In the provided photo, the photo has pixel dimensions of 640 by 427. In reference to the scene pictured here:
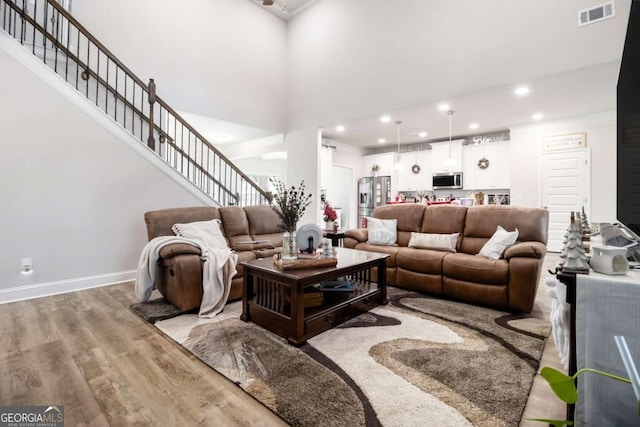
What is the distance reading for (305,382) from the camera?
173 cm

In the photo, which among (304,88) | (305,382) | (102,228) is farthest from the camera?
(304,88)

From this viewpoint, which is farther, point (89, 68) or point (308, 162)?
point (308, 162)

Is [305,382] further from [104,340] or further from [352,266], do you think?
[104,340]

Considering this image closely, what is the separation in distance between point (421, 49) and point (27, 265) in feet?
19.0

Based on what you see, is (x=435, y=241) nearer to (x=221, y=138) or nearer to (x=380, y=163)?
(x=380, y=163)

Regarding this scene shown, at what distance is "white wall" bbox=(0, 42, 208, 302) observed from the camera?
3193 millimetres

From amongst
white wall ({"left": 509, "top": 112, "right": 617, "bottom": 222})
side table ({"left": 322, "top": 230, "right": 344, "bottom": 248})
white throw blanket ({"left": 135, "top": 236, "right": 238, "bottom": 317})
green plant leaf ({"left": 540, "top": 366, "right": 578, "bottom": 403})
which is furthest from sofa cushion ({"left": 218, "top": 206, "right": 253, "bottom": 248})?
white wall ({"left": 509, "top": 112, "right": 617, "bottom": 222})

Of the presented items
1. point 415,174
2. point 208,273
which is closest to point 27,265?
point 208,273

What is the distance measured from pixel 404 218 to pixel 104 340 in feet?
11.3

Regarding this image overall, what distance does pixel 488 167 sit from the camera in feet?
22.8

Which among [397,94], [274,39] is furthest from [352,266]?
[274,39]

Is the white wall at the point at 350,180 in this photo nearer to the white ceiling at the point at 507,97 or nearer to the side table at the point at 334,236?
the white ceiling at the point at 507,97

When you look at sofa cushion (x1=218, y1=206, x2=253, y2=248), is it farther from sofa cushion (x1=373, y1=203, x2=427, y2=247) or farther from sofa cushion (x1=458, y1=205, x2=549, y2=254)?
sofa cushion (x1=458, y1=205, x2=549, y2=254)

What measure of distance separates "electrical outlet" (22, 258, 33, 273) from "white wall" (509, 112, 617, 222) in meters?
7.92
